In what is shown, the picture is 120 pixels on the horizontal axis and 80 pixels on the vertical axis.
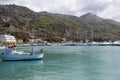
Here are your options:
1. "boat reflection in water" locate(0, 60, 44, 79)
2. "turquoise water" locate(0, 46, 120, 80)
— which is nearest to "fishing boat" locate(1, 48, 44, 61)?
"boat reflection in water" locate(0, 60, 44, 79)

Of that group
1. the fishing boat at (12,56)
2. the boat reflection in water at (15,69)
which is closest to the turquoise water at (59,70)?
the boat reflection in water at (15,69)

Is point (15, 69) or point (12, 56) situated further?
point (12, 56)

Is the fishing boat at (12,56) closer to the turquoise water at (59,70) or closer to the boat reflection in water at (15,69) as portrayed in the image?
the boat reflection in water at (15,69)

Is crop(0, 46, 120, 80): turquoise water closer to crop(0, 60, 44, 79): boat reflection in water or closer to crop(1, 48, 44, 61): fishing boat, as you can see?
crop(0, 60, 44, 79): boat reflection in water

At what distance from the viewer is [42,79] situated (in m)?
42.6

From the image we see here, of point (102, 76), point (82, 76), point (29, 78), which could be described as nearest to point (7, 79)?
point (29, 78)

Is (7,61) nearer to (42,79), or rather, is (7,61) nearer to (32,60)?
(32,60)

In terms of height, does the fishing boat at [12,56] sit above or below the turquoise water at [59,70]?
above

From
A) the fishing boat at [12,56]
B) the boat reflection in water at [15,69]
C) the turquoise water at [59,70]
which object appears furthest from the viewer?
the fishing boat at [12,56]

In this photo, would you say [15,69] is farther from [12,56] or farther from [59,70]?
[12,56]

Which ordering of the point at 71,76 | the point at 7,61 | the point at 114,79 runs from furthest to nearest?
1. the point at 7,61
2. the point at 71,76
3. the point at 114,79

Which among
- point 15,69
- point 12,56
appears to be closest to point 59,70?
point 15,69

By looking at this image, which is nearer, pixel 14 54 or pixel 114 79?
pixel 114 79

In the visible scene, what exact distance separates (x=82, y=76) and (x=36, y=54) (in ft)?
106
